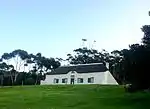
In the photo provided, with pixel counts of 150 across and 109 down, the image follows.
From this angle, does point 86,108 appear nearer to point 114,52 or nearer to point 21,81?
point 21,81

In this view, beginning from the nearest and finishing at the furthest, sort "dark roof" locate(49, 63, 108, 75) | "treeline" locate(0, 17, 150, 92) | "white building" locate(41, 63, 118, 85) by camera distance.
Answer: "treeline" locate(0, 17, 150, 92) < "white building" locate(41, 63, 118, 85) < "dark roof" locate(49, 63, 108, 75)

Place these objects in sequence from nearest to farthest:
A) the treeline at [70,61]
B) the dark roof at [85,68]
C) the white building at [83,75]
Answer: the treeline at [70,61], the white building at [83,75], the dark roof at [85,68]

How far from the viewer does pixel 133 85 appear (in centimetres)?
3253

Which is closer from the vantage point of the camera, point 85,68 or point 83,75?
point 83,75

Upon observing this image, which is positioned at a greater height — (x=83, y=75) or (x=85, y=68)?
(x=85, y=68)

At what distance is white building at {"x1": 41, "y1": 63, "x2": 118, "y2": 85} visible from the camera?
85213 millimetres

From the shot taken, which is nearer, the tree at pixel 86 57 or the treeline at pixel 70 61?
the treeline at pixel 70 61

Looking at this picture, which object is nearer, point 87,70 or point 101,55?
point 87,70

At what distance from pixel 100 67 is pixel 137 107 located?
61986mm

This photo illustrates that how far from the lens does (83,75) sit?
8956 cm

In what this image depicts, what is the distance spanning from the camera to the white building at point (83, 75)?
85213 mm

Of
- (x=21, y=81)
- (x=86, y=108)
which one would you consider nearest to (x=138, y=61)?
(x=86, y=108)

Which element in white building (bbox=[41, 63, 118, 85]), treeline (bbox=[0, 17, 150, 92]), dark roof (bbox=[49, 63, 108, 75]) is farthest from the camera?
dark roof (bbox=[49, 63, 108, 75])

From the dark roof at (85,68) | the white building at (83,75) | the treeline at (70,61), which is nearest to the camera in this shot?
the treeline at (70,61)
